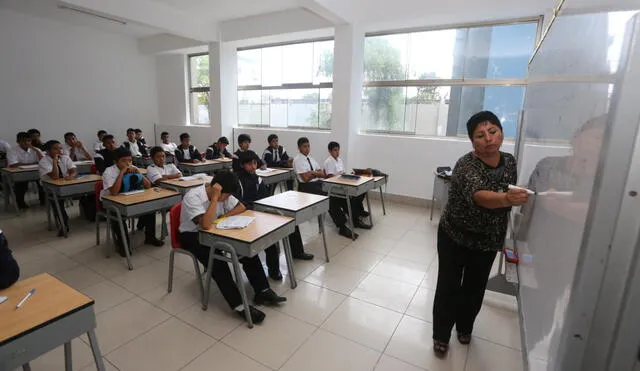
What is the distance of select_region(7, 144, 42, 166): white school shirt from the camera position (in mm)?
5083

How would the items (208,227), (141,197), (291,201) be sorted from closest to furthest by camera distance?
(208,227)
(291,201)
(141,197)

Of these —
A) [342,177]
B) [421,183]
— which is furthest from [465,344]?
[421,183]

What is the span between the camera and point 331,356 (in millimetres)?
2014

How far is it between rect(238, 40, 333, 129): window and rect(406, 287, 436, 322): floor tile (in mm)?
4427

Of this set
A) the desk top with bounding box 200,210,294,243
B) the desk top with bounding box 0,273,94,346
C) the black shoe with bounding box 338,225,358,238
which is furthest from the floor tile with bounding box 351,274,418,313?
the desk top with bounding box 0,273,94,346

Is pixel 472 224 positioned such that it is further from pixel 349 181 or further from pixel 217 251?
pixel 349 181

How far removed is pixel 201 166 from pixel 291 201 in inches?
118

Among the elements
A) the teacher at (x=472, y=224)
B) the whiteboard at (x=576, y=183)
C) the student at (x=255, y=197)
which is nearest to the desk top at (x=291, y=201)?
the student at (x=255, y=197)

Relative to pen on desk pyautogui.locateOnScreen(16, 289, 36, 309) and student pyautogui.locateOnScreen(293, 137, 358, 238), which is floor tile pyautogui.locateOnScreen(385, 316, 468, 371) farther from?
pen on desk pyautogui.locateOnScreen(16, 289, 36, 309)

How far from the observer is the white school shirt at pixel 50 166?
161 inches

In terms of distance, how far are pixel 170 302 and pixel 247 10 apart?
5465mm

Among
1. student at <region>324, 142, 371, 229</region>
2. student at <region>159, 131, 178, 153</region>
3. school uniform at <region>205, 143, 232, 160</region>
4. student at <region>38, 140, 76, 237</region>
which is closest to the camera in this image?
student at <region>38, 140, 76, 237</region>

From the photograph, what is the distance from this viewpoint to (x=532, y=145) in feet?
5.82

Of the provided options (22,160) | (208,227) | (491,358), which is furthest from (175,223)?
(22,160)
